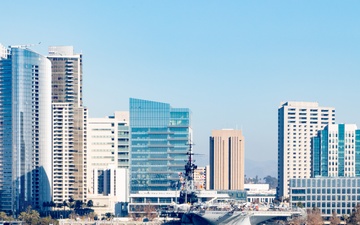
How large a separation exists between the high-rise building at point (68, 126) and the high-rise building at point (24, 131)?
20.8 ft

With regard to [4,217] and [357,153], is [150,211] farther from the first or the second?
[357,153]

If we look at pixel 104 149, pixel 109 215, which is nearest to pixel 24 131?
pixel 104 149

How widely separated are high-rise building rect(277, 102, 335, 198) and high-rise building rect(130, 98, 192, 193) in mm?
31491

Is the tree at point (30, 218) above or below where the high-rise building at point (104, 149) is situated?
below

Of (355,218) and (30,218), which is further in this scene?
(30,218)

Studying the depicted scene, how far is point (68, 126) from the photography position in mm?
161375

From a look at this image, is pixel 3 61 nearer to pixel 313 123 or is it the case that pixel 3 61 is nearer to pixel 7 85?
pixel 7 85

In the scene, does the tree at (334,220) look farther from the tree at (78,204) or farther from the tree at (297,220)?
the tree at (78,204)

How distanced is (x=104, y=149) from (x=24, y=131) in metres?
17.0

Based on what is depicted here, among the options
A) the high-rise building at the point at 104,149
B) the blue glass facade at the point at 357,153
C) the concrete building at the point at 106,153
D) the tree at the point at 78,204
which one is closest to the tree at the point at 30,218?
the tree at the point at 78,204

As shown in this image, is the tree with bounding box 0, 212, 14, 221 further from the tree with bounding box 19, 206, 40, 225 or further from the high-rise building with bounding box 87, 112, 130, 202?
the high-rise building with bounding box 87, 112, 130, 202

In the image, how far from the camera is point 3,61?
15075 centimetres

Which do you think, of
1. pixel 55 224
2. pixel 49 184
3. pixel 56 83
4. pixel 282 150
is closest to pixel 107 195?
pixel 49 184

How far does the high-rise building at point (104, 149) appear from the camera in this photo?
158688 mm
